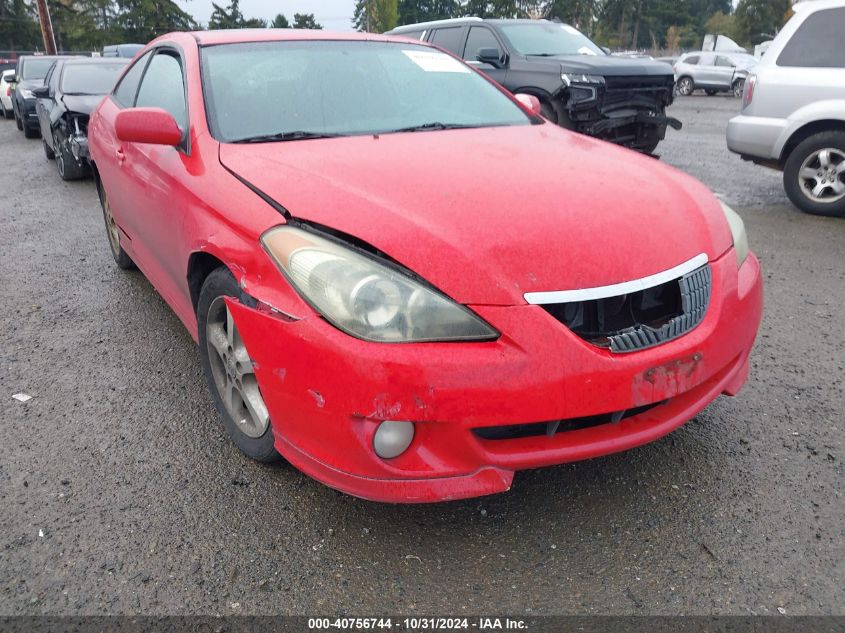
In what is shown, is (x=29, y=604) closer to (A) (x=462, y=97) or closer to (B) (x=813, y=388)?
(A) (x=462, y=97)

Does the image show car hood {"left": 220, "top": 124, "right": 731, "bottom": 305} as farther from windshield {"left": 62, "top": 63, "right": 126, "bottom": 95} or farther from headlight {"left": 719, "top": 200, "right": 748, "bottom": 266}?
windshield {"left": 62, "top": 63, "right": 126, "bottom": 95}

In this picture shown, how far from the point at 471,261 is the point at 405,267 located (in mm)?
185

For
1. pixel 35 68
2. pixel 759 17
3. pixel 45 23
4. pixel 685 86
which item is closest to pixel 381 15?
pixel 759 17

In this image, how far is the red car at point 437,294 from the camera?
184 cm

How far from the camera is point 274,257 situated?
2049 millimetres

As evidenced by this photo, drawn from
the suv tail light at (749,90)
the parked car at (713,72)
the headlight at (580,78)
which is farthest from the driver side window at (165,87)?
the parked car at (713,72)

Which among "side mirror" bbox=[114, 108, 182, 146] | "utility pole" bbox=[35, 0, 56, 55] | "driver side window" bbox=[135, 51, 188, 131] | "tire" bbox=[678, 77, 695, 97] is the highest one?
"utility pole" bbox=[35, 0, 56, 55]

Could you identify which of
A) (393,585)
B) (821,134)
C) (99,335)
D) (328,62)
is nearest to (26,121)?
(99,335)

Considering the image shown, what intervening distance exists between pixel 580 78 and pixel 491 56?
1254mm

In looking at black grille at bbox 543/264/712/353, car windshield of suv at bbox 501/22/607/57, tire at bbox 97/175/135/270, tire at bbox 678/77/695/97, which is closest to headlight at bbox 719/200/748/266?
black grille at bbox 543/264/712/353

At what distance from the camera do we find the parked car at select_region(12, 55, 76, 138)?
1286 cm

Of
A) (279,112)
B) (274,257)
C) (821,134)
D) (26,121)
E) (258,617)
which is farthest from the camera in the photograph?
(26,121)

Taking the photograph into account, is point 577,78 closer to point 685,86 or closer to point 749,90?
point 749,90

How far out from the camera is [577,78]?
774cm
